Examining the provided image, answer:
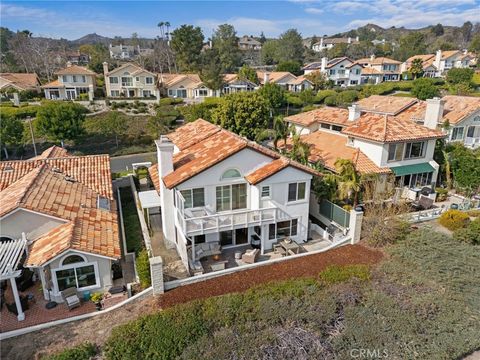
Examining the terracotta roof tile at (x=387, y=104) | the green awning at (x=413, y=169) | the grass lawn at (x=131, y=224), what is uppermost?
the terracotta roof tile at (x=387, y=104)

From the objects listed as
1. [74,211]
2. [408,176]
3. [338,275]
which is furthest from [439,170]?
[74,211]

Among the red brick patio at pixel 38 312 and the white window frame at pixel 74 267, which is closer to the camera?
the red brick patio at pixel 38 312

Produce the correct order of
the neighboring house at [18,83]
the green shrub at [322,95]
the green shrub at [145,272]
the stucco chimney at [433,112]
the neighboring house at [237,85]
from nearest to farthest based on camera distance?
Answer: the green shrub at [145,272]
the stucco chimney at [433,112]
the neighboring house at [18,83]
the green shrub at [322,95]
the neighboring house at [237,85]

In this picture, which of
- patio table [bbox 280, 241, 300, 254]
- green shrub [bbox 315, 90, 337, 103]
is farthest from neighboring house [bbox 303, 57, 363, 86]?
patio table [bbox 280, 241, 300, 254]

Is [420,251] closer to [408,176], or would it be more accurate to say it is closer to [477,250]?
[477,250]

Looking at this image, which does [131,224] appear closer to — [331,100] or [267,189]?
[267,189]

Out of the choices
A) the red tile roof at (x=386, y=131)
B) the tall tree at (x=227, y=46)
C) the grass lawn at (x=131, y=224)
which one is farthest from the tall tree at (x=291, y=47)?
the grass lawn at (x=131, y=224)

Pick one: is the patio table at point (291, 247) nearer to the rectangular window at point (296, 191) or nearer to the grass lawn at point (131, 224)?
the rectangular window at point (296, 191)
